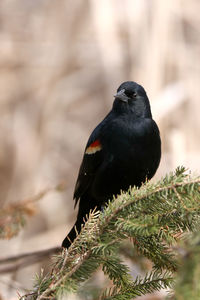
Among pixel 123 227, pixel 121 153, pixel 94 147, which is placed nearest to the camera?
pixel 123 227

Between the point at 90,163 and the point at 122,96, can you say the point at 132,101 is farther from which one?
the point at 90,163

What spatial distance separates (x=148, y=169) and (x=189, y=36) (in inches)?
74.6

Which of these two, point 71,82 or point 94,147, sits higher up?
point 71,82

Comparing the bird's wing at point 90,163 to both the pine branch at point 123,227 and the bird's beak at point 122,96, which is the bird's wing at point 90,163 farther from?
the pine branch at point 123,227

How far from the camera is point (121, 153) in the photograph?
1.86 meters

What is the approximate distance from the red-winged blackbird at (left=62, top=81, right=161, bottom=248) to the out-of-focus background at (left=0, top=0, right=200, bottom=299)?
971mm

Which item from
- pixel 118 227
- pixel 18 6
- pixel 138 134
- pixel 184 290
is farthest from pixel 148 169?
pixel 18 6

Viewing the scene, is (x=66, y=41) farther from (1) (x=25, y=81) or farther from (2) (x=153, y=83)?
(2) (x=153, y=83)

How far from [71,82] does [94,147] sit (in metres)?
1.77

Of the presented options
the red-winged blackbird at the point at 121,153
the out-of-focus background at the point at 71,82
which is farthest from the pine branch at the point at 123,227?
the out-of-focus background at the point at 71,82

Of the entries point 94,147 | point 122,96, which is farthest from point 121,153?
point 122,96

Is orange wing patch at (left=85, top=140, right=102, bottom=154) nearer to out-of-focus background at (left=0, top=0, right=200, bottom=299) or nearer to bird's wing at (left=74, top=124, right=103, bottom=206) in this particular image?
bird's wing at (left=74, top=124, right=103, bottom=206)

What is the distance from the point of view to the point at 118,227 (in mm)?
953

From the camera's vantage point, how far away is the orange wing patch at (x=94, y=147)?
1974 mm
